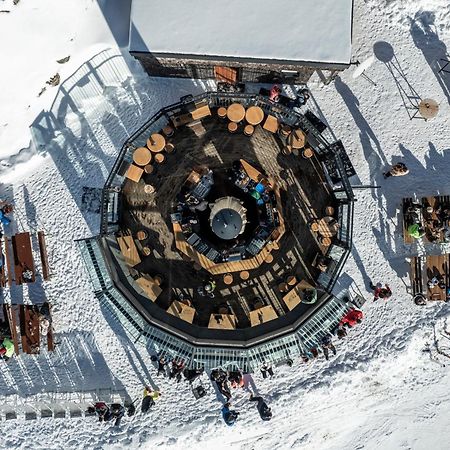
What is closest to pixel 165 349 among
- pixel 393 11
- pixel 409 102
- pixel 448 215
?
pixel 448 215

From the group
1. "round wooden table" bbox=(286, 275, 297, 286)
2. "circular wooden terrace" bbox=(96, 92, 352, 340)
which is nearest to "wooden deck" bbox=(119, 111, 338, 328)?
"circular wooden terrace" bbox=(96, 92, 352, 340)

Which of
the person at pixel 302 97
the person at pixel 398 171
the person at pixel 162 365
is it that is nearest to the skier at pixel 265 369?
the person at pixel 162 365

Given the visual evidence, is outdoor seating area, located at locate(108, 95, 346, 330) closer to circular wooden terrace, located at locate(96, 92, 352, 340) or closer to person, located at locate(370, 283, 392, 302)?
circular wooden terrace, located at locate(96, 92, 352, 340)

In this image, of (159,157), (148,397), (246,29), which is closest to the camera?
(246,29)

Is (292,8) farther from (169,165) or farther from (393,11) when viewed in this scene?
(169,165)

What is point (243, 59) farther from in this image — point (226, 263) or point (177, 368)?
point (177, 368)

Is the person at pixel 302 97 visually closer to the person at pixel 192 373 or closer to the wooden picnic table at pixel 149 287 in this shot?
the wooden picnic table at pixel 149 287

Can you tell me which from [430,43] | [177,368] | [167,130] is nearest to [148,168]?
[167,130]
